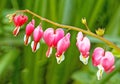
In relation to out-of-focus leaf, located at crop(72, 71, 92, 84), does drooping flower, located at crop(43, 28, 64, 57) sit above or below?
above

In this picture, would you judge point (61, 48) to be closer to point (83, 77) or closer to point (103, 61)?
point (103, 61)

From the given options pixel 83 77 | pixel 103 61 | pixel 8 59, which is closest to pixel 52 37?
pixel 103 61

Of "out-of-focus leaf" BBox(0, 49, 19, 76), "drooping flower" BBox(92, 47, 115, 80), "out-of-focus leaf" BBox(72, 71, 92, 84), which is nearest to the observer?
"drooping flower" BBox(92, 47, 115, 80)

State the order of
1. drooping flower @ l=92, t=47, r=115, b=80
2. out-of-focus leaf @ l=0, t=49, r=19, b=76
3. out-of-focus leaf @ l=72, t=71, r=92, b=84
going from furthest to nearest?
out-of-focus leaf @ l=0, t=49, r=19, b=76, out-of-focus leaf @ l=72, t=71, r=92, b=84, drooping flower @ l=92, t=47, r=115, b=80

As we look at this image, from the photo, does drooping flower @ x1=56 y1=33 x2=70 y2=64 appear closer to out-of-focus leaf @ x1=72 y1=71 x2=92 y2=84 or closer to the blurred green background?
out-of-focus leaf @ x1=72 y1=71 x2=92 y2=84

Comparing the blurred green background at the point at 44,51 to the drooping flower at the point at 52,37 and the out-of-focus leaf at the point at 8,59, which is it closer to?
the out-of-focus leaf at the point at 8,59

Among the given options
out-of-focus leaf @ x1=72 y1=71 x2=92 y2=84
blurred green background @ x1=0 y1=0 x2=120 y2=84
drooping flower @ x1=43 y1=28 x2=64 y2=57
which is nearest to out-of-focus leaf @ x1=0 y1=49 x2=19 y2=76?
blurred green background @ x1=0 y1=0 x2=120 y2=84

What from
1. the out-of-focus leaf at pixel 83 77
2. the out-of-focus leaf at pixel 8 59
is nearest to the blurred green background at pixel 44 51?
the out-of-focus leaf at pixel 8 59

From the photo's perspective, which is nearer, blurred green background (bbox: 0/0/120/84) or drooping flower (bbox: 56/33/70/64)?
drooping flower (bbox: 56/33/70/64)
